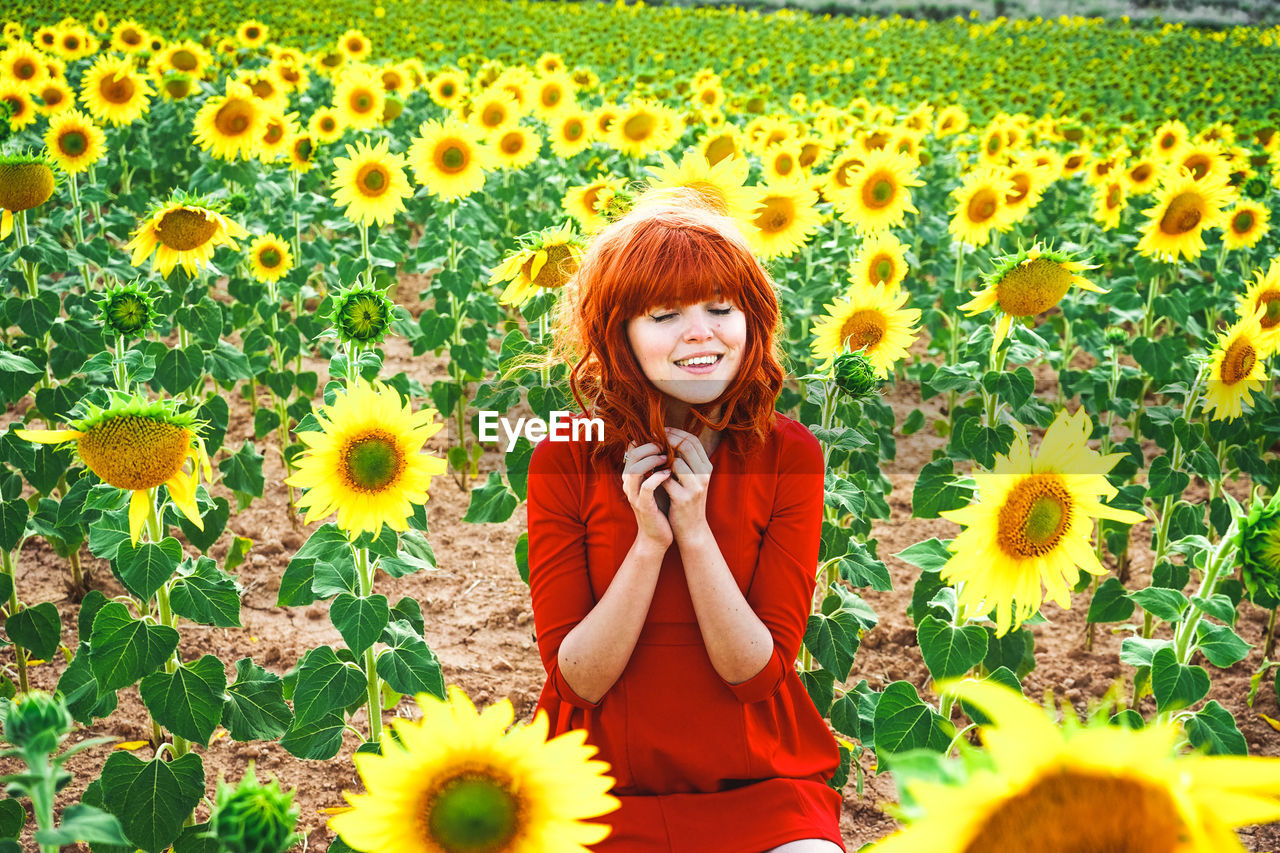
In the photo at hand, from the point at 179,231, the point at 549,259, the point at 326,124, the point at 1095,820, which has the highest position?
the point at 326,124

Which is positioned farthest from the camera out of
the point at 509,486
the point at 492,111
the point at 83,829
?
the point at 492,111

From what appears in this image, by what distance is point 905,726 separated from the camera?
2014 millimetres

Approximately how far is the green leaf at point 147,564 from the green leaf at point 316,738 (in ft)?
1.36

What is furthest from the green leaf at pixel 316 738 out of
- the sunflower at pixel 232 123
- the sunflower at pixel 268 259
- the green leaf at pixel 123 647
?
the sunflower at pixel 232 123

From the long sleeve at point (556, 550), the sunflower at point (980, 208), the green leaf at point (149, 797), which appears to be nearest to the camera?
the long sleeve at point (556, 550)

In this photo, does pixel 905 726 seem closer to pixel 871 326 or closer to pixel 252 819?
pixel 871 326

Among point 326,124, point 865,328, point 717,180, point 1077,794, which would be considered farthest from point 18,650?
point 326,124

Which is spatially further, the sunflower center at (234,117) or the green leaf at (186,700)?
the sunflower center at (234,117)

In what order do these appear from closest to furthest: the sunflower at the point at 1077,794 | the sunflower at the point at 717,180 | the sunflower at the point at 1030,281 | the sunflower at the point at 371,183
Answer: the sunflower at the point at 1077,794 → the sunflower at the point at 1030,281 → the sunflower at the point at 717,180 → the sunflower at the point at 371,183

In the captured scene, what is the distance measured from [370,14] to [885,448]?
16377 millimetres

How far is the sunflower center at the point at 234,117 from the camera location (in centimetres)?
421

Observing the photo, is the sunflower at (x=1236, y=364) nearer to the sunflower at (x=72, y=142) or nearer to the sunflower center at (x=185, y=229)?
the sunflower center at (x=185, y=229)

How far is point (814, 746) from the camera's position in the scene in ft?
5.90

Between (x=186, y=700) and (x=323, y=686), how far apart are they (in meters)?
0.26
